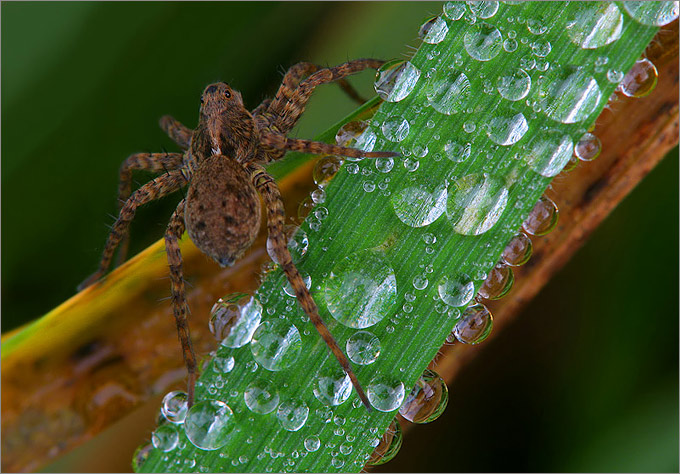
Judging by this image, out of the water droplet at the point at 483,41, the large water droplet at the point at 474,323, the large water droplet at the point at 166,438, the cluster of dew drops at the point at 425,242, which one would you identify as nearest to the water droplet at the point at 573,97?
the cluster of dew drops at the point at 425,242

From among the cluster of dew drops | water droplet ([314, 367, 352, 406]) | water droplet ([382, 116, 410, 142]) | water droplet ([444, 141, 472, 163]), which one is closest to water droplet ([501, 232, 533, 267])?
the cluster of dew drops

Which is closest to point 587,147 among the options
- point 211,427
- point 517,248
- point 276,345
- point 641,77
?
point 641,77

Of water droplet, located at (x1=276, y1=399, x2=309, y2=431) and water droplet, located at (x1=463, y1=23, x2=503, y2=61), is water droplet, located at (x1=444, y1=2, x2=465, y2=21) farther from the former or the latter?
water droplet, located at (x1=276, y1=399, x2=309, y2=431)

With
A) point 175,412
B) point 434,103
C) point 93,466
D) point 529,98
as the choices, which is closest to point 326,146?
point 434,103

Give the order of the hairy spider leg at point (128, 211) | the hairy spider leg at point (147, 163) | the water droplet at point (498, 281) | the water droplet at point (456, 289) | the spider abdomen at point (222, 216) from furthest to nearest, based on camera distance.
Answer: the hairy spider leg at point (147, 163) < the hairy spider leg at point (128, 211) < the spider abdomen at point (222, 216) < the water droplet at point (498, 281) < the water droplet at point (456, 289)

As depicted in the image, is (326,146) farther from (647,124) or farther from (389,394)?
(647,124)

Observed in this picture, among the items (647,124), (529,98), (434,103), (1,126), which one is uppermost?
(647,124)

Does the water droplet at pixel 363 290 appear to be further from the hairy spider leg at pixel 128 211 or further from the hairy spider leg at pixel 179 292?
the hairy spider leg at pixel 128 211
